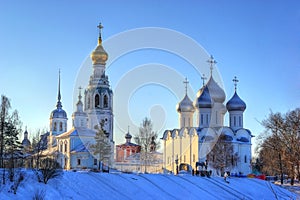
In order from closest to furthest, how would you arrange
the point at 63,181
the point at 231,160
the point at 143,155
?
the point at 63,181 → the point at 143,155 → the point at 231,160

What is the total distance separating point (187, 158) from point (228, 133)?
15.3ft

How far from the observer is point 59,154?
188 feet

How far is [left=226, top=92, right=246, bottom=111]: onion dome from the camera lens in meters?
53.8

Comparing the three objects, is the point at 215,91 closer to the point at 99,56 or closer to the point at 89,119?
the point at 99,56

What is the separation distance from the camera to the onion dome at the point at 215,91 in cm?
5434

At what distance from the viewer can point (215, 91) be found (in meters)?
54.6

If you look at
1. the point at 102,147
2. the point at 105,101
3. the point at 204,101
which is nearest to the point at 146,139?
the point at 102,147

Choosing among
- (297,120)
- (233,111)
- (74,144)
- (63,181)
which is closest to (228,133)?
(233,111)

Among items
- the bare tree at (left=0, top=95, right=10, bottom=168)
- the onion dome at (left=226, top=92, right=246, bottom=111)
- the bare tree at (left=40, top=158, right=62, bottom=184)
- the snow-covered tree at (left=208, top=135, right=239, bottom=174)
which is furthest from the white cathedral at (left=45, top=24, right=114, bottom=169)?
the bare tree at (left=40, top=158, right=62, bottom=184)

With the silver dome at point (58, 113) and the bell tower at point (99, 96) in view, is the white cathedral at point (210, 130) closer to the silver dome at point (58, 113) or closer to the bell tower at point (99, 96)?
the bell tower at point (99, 96)

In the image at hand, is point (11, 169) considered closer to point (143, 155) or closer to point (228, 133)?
point (143, 155)

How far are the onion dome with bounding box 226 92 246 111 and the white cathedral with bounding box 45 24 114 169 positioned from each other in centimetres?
1273

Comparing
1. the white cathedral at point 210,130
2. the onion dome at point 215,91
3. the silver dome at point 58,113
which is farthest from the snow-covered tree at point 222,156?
the silver dome at point 58,113

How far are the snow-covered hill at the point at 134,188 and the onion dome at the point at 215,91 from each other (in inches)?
728
